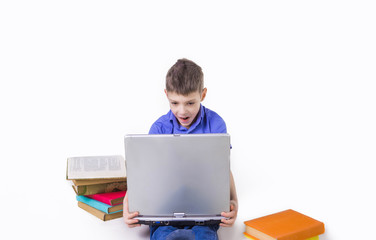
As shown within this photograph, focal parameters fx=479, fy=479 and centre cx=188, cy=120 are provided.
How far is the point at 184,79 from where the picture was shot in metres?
2.45

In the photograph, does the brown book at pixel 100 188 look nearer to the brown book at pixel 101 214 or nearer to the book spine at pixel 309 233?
the brown book at pixel 101 214

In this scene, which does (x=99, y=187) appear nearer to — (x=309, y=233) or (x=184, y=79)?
(x=184, y=79)

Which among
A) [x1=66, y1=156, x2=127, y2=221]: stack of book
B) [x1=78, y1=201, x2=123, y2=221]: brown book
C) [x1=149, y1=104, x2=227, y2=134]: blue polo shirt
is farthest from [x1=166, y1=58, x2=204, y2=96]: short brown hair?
[x1=78, y1=201, x2=123, y2=221]: brown book

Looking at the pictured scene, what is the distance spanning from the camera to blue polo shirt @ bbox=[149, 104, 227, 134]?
2.60 metres

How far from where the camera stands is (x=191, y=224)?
2174mm

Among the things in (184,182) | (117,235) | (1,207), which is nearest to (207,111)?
(184,182)

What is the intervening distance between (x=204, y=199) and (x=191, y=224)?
0.13 metres

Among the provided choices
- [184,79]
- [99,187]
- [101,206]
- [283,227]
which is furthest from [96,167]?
[283,227]

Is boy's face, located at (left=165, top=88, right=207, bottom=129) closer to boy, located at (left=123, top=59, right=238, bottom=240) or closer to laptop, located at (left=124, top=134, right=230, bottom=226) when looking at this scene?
boy, located at (left=123, top=59, right=238, bottom=240)

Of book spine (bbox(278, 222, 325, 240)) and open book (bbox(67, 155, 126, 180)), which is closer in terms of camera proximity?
book spine (bbox(278, 222, 325, 240))

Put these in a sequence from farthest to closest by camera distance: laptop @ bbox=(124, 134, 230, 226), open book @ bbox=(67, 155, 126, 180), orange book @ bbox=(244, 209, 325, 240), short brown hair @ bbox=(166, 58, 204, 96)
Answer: open book @ bbox=(67, 155, 126, 180), short brown hair @ bbox=(166, 58, 204, 96), orange book @ bbox=(244, 209, 325, 240), laptop @ bbox=(124, 134, 230, 226)

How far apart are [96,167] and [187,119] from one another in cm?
68

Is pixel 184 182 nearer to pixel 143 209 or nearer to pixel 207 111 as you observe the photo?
pixel 143 209

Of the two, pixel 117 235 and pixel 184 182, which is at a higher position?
pixel 184 182
